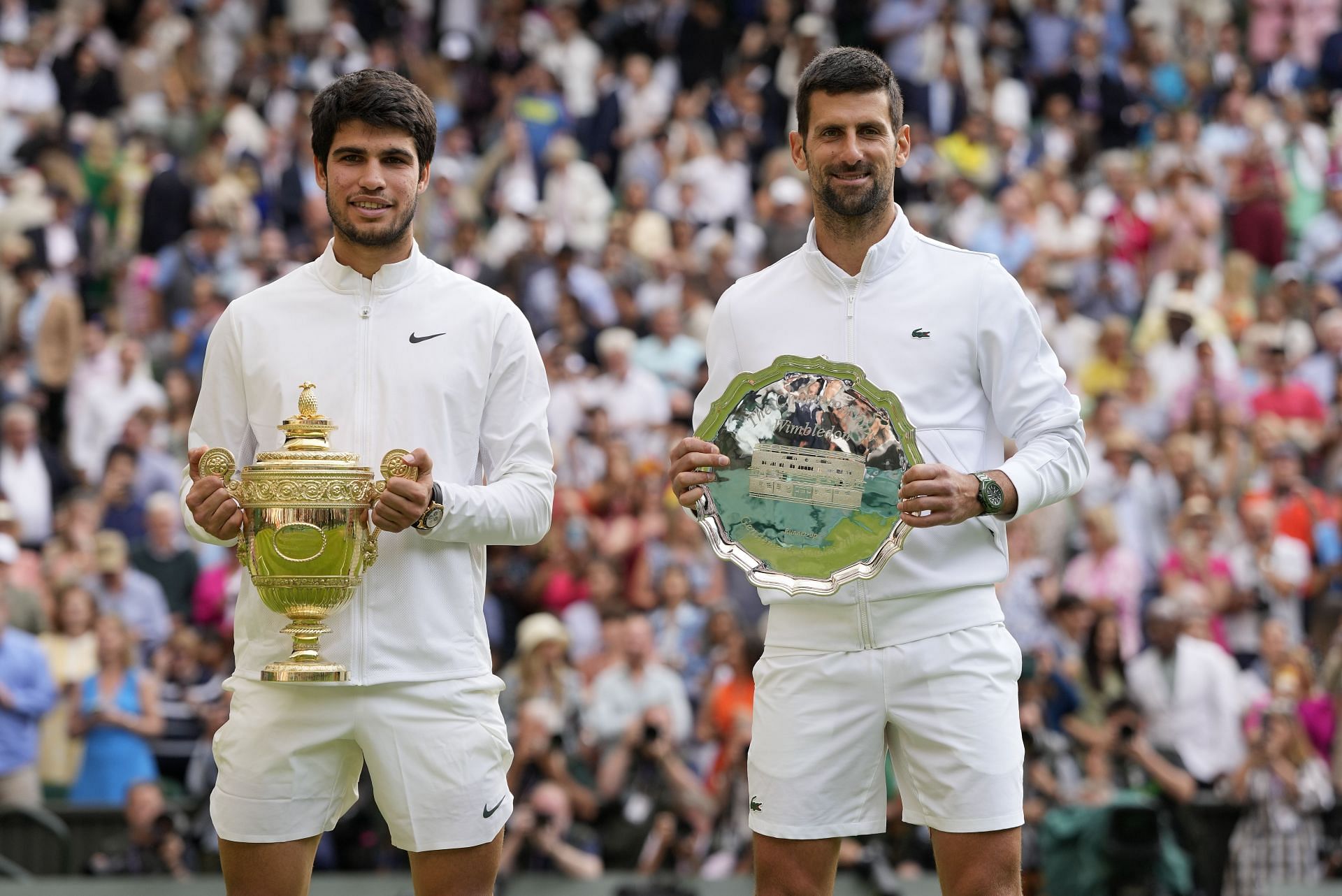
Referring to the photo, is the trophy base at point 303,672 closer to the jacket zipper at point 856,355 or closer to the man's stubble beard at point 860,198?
the jacket zipper at point 856,355

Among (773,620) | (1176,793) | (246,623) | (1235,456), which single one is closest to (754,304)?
(773,620)

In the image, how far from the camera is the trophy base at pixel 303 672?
4.36 meters

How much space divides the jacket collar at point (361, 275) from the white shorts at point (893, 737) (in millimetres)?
1241

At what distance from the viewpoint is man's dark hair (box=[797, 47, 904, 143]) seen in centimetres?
468

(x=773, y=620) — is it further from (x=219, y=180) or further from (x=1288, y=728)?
(x=219, y=180)

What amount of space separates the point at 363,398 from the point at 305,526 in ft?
1.27

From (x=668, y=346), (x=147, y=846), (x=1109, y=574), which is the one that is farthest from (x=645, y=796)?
(x=668, y=346)

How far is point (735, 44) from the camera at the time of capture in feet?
61.3

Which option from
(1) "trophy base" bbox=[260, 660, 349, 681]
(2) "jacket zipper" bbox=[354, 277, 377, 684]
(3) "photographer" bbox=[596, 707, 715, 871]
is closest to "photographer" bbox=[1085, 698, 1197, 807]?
(3) "photographer" bbox=[596, 707, 715, 871]

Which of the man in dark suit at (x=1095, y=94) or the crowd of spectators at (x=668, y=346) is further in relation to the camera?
the man in dark suit at (x=1095, y=94)

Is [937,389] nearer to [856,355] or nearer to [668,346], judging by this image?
[856,355]

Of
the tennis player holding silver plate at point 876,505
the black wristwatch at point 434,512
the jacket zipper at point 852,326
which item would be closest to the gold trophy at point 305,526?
the black wristwatch at point 434,512

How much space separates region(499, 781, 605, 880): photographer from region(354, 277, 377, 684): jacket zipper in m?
4.74

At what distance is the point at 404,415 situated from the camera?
180 inches
